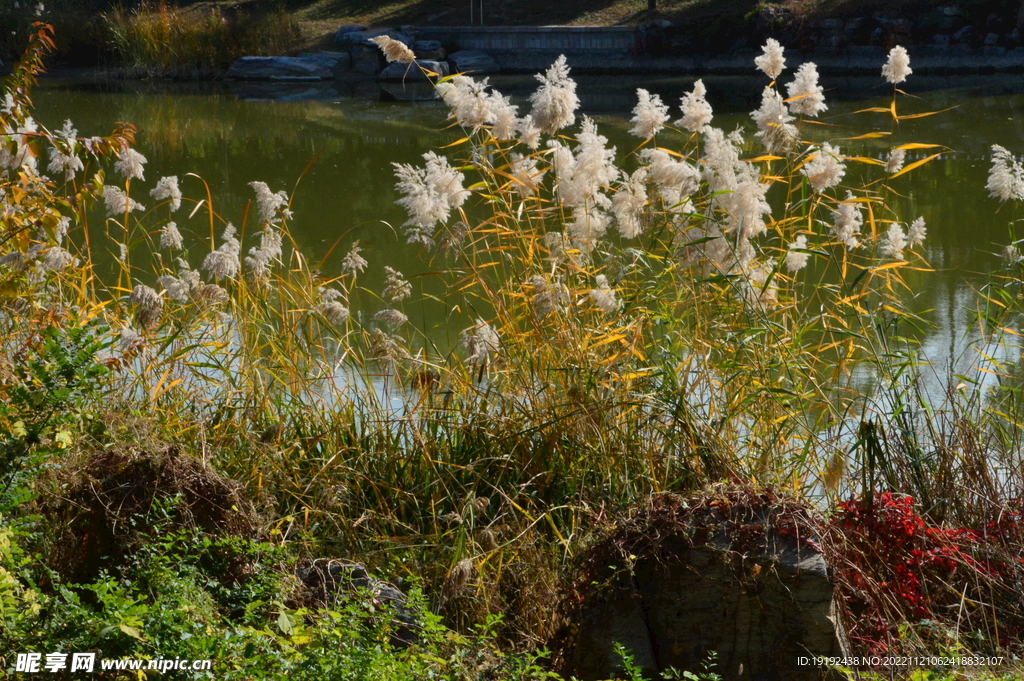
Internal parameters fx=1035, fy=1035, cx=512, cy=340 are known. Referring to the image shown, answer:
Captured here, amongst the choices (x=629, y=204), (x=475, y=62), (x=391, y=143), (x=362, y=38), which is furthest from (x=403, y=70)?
(x=629, y=204)

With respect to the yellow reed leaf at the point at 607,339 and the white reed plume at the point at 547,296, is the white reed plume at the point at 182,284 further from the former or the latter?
the yellow reed leaf at the point at 607,339

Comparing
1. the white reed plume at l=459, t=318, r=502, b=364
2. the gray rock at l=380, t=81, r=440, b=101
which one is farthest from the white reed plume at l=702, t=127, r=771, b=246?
the gray rock at l=380, t=81, r=440, b=101

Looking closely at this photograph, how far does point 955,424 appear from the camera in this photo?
2869mm

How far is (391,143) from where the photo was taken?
12195mm

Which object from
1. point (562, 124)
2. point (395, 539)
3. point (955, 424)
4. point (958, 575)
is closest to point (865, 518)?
point (958, 575)

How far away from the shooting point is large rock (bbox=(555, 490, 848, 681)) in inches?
90.4

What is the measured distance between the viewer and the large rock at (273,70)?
19.0 meters

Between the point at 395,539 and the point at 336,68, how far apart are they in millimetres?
18248

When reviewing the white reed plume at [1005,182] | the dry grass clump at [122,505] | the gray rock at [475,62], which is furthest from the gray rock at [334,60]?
the dry grass clump at [122,505]

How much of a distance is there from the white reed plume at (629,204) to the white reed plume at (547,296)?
30 cm

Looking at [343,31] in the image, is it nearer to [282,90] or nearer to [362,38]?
[362,38]

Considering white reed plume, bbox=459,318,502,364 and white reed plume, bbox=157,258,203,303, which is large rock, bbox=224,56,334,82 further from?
white reed plume, bbox=459,318,502,364

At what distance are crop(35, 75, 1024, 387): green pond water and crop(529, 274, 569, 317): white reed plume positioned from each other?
77 centimetres

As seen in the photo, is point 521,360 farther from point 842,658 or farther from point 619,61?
point 619,61
